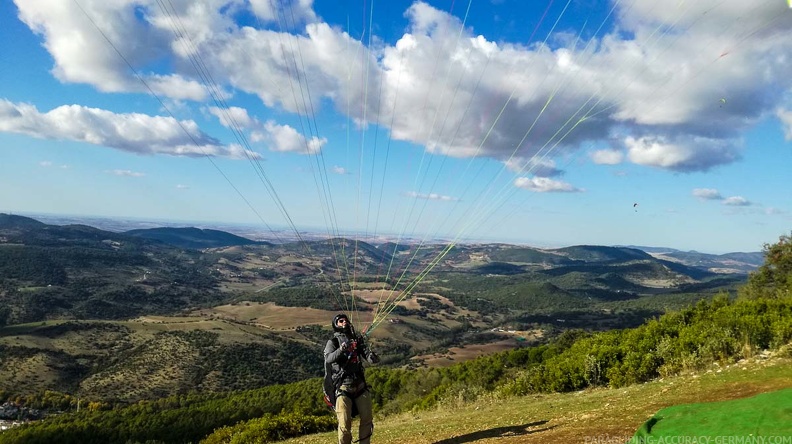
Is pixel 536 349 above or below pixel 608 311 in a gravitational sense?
above

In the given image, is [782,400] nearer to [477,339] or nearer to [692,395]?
[692,395]

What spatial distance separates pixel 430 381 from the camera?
4453 centimetres

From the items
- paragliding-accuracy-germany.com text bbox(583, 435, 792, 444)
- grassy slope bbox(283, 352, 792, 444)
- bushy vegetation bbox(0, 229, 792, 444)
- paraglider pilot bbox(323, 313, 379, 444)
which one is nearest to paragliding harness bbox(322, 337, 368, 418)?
paraglider pilot bbox(323, 313, 379, 444)

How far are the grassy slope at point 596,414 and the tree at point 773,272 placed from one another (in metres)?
36.6

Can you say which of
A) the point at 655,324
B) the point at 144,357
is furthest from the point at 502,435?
the point at 144,357

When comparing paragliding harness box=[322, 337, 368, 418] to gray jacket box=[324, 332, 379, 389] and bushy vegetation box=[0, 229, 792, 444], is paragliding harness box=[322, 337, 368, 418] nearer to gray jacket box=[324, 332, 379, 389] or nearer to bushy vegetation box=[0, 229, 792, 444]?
gray jacket box=[324, 332, 379, 389]

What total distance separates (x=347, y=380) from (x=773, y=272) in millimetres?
52718

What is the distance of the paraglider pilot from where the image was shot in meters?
9.34

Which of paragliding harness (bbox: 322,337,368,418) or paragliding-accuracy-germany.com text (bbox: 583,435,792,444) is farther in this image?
paragliding harness (bbox: 322,337,368,418)

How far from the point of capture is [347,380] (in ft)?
30.8

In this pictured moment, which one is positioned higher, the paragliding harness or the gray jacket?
the gray jacket

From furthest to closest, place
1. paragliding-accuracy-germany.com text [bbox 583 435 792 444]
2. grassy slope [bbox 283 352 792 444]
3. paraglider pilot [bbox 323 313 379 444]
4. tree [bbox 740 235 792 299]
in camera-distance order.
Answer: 1. tree [bbox 740 235 792 299]
2. paraglider pilot [bbox 323 313 379 444]
3. grassy slope [bbox 283 352 792 444]
4. paragliding-accuracy-germany.com text [bbox 583 435 792 444]

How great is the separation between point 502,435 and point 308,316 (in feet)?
512

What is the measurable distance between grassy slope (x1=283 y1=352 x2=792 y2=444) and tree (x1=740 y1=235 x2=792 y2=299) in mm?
36571
